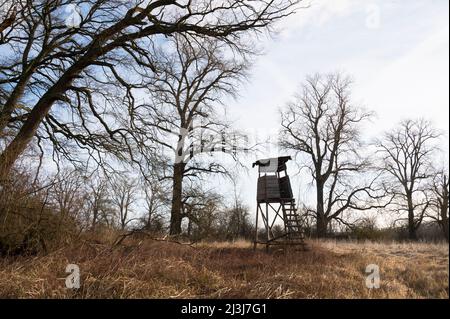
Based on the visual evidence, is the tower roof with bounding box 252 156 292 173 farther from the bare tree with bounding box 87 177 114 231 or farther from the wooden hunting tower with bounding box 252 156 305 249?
the bare tree with bounding box 87 177 114 231

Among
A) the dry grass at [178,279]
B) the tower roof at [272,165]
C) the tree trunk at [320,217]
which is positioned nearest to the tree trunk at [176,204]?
the tower roof at [272,165]

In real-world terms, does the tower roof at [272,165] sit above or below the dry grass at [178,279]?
above

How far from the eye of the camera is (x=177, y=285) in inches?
248

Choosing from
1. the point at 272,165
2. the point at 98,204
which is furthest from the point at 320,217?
the point at 98,204

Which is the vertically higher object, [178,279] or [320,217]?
[320,217]

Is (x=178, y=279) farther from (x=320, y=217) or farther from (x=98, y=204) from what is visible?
(x=320, y=217)

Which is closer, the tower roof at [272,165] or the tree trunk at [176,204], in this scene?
the tower roof at [272,165]

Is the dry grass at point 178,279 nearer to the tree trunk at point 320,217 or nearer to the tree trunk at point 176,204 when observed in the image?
the tree trunk at point 176,204

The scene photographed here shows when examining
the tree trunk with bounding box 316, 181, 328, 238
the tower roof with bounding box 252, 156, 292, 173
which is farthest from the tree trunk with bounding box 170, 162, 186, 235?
the tree trunk with bounding box 316, 181, 328, 238

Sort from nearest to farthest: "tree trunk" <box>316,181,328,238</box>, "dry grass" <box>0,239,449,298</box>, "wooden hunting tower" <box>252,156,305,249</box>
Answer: "dry grass" <box>0,239,449,298</box> < "wooden hunting tower" <box>252,156,305,249</box> < "tree trunk" <box>316,181,328,238</box>

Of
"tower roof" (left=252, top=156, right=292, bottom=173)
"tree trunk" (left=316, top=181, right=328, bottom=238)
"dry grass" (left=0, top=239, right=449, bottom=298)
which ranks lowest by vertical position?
"dry grass" (left=0, top=239, right=449, bottom=298)

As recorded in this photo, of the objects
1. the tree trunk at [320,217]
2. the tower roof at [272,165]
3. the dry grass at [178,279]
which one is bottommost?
the dry grass at [178,279]

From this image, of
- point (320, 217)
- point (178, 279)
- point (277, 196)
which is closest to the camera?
point (178, 279)
